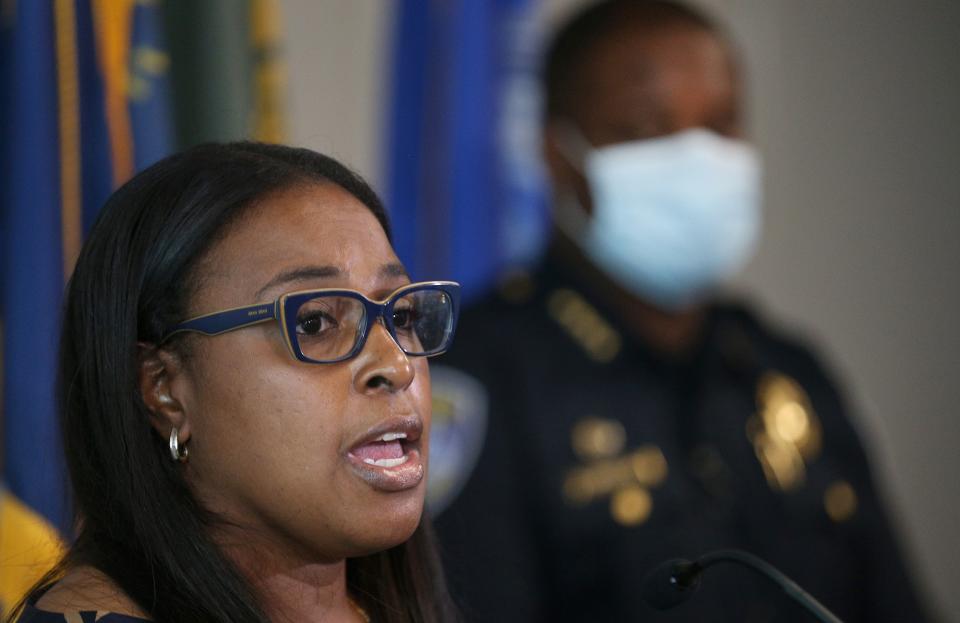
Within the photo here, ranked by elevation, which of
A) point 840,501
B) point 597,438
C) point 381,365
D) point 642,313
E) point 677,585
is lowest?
point 840,501

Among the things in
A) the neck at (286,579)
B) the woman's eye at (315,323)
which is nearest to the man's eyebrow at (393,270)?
the woman's eye at (315,323)

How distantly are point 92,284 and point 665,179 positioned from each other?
6.47 ft

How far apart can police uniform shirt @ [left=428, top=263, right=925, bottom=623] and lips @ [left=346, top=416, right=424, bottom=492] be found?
1199mm

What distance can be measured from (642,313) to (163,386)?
199 cm

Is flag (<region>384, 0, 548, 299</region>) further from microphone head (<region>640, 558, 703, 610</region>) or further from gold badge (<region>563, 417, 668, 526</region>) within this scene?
microphone head (<region>640, 558, 703, 610</region>)

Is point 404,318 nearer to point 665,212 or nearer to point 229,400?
point 229,400

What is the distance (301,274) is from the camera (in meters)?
1.53

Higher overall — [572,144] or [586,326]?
[572,144]

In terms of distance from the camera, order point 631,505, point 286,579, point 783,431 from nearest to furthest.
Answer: point 286,579 → point 631,505 → point 783,431

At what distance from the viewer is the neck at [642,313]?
335 cm

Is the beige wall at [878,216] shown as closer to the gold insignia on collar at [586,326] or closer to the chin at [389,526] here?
the gold insignia on collar at [586,326]

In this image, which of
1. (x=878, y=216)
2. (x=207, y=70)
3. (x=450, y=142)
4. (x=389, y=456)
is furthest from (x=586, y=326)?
(x=878, y=216)

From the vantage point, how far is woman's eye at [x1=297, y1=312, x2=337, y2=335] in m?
1.51

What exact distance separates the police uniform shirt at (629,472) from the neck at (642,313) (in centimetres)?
5
